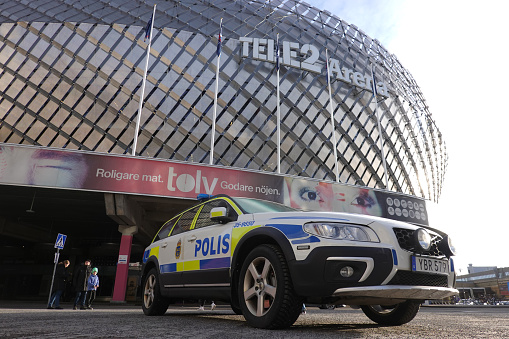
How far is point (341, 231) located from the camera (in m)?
2.91

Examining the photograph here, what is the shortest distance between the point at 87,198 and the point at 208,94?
11711 mm

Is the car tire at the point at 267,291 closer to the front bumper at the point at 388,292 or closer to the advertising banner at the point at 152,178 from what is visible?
the front bumper at the point at 388,292

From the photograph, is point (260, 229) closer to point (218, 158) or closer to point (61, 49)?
point (218, 158)

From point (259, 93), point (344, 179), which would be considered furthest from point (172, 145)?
point (344, 179)

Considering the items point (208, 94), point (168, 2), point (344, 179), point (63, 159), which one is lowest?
point (63, 159)

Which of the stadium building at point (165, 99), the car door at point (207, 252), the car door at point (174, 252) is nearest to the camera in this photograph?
the car door at point (207, 252)

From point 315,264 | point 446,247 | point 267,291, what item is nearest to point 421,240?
point 446,247

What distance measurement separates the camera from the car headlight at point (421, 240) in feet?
10.0

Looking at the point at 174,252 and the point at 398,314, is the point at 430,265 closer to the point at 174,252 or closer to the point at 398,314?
the point at 398,314

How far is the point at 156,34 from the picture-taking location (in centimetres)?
2430

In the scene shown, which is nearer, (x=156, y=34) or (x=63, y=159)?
(x=63, y=159)

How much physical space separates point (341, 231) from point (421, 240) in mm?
777

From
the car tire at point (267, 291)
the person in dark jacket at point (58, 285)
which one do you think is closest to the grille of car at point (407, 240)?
the car tire at point (267, 291)

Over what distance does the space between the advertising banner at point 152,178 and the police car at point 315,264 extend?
30.0 feet
